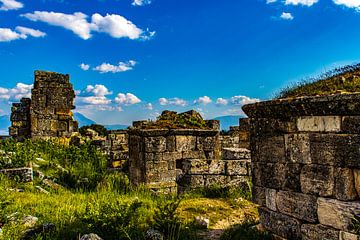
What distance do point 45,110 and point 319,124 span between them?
14170mm

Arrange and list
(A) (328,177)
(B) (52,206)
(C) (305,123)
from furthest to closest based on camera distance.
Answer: (B) (52,206) → (C) (305,123) → (A) (328,177)

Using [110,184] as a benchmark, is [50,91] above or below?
above

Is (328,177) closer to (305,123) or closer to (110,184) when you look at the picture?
(305,123)

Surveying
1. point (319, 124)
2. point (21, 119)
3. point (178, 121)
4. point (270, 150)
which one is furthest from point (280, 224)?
point (21, 119)

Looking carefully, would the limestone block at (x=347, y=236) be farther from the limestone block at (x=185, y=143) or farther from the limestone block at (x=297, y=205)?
the limestone block at (x=185, y=143)

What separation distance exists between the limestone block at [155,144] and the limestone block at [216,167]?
132 cm

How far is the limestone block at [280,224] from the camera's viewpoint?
4.52 m

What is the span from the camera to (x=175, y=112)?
10500mm

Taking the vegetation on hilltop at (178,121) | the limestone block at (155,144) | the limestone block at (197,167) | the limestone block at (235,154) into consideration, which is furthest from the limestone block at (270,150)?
the vegetation on hilltop at (178,121)

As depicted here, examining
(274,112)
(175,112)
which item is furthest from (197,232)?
(175,112)

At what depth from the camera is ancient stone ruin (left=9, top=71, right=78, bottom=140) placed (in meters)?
16.0

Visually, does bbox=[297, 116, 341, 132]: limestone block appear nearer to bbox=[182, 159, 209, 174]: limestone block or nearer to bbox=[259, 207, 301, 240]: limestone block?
bbox=[259, 207, 301, 240]: limestone block

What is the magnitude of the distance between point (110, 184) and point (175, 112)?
2.95m

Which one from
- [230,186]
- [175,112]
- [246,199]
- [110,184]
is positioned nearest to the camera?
[246,199]
